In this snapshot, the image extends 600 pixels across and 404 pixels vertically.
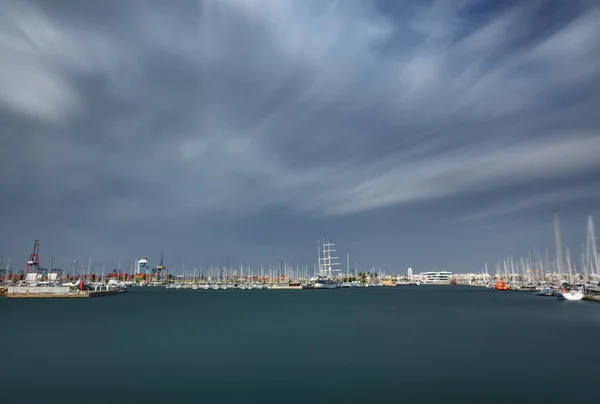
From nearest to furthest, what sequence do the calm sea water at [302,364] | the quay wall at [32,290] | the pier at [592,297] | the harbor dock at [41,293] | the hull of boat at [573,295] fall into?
the calm sea water at [302,364] < the pier at [592,297] < the hull of boat at [573,295] < the harbor dock at [41,293] < the quay wall at [32,290]

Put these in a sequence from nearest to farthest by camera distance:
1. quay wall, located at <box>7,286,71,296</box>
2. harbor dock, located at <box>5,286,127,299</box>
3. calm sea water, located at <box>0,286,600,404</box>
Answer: calm sea water, located at <box>0,286,600,404</box>, harbor dock, located at <box>5,286,127,299</box>, quay wall, located at <box>7,286,71,296</box>

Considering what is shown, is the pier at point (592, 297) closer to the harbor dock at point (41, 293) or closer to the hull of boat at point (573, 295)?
the hull of boat at point (573, 295)

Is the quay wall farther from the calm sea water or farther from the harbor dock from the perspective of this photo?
the calm sea water

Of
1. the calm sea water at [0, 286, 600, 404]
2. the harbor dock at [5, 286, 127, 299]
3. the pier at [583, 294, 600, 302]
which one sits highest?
the harbor dock at [5, 286, 127, 299]

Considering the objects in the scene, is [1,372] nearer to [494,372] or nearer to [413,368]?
[413,368]

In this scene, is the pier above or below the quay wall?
below

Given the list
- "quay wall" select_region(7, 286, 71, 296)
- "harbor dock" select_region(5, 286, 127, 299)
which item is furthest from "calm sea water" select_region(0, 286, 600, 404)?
"quay wall" select_region(7, 286, 71, 296)

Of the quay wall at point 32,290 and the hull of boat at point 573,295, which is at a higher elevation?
the quay wall at point 32,290

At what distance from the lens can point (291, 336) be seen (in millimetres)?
43906

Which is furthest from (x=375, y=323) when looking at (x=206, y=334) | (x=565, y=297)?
(x=565, y=297)

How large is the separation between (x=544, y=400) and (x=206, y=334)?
34.4m

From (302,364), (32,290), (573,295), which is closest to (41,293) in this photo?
(32,290)

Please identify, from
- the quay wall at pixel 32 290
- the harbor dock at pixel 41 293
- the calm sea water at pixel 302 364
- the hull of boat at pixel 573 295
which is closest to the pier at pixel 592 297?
the hull of boat at pixel 573 295

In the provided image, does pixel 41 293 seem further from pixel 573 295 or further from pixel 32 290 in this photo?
pixel 573 295
